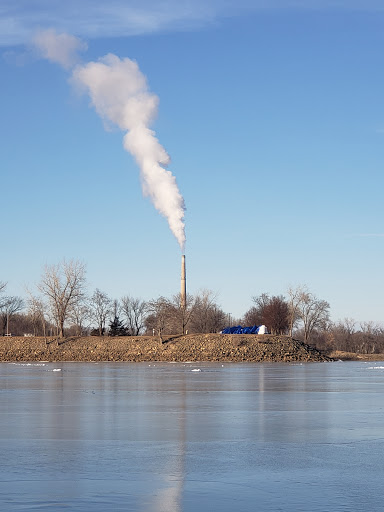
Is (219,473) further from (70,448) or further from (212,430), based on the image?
(212,430)

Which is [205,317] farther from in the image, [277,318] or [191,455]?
[191,455]

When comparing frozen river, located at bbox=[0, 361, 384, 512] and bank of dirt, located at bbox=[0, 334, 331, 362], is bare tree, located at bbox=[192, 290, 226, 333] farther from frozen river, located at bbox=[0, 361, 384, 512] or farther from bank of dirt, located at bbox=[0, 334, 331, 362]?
frozen river, located at bbox=[0, 361, 384, 512]

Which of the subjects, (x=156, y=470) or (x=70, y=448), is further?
(x=70, y=448)

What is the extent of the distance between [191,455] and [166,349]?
6813 centimetres

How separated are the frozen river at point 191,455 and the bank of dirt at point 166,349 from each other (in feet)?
178

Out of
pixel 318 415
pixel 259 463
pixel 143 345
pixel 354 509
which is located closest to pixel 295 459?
pixel 259 463

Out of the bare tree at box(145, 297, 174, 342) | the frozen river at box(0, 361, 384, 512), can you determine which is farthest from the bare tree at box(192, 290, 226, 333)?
the frozen river at box(0, 361, 384, 512)

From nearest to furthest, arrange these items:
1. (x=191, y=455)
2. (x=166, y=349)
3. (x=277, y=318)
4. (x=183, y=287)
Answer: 1. (x=191, y=455)
2. (x=166, y=349)
3. (x=183, y=287)
4. (x=277, y=318)

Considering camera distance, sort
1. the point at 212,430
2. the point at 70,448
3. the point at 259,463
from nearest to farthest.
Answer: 1. the point at 259,463
2. the point at 70,448
3. the point at 212,430

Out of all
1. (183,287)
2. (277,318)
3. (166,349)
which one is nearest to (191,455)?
(166,349)

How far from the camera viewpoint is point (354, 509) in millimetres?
8180

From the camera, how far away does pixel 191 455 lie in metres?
11.9

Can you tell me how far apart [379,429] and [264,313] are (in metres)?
105

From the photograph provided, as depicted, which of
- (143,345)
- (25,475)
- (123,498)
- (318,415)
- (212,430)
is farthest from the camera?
(143,345)
